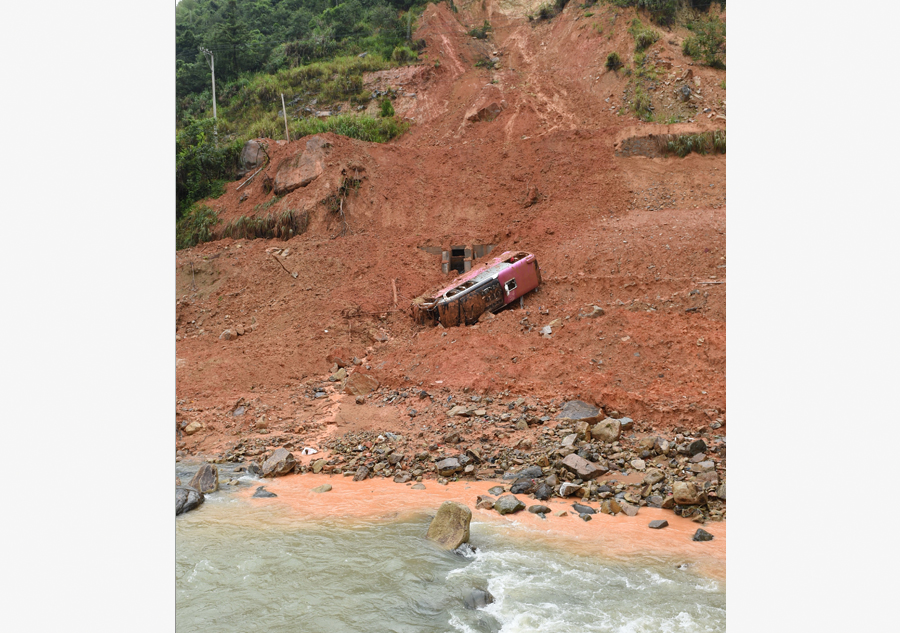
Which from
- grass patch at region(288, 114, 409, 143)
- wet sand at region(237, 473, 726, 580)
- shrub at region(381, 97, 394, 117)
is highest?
shrub at region(381, 97, 394, 117)

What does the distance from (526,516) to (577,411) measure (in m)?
2.75

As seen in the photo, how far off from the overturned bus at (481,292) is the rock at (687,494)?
6962mm

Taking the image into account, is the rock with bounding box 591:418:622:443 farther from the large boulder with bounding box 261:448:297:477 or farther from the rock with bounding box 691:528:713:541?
the large boulder with bounding box 261:448:297:477

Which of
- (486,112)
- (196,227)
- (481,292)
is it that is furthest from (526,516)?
(486,112)

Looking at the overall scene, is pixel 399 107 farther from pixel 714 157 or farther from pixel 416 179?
pixel 714 157

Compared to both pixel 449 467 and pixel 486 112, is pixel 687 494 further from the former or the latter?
pixel 486 112

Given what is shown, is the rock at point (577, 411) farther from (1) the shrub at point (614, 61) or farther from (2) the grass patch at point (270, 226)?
(1) the shrub at point (614, 61)

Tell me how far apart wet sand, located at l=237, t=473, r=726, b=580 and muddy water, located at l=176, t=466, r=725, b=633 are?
0.02 m

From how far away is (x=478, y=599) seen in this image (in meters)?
4.82

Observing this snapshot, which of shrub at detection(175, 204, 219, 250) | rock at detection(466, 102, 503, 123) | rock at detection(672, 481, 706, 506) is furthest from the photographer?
rock at detection(466, 102, 503, 123)

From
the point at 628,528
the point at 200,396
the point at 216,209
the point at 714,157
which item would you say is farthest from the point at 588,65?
the point at 628,528

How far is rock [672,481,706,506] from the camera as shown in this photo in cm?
640

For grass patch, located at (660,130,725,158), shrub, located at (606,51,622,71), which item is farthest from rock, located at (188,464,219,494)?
shrub, located at (606,51,622,71)

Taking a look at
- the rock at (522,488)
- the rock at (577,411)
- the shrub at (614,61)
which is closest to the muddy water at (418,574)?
the rock at (522,488)
